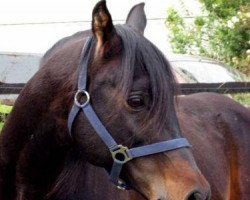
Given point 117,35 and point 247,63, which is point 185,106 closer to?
point 117,35

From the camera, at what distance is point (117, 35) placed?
10.1 feet

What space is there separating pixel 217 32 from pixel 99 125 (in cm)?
1018

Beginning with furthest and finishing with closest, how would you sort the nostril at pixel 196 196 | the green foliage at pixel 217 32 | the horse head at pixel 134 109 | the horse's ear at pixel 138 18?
the green foliage at pixel 217 32, the horse's ear at pixel 138 18, the horse head at pixel 134 109, the nostril at pixel 196 196

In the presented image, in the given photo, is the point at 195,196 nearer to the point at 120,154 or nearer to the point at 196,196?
the point at 196,196

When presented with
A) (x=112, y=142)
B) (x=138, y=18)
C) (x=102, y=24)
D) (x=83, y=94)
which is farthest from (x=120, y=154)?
(x=138, y=18)

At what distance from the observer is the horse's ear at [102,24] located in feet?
9.67

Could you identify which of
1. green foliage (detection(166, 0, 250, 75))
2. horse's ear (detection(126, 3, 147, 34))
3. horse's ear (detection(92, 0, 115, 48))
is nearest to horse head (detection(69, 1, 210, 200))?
horse's ear (detection(92, 0, 115, 48))

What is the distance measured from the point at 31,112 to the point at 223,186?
181 centimetres

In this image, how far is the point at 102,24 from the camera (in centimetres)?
301

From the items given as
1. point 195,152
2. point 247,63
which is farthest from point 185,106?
point 247,63

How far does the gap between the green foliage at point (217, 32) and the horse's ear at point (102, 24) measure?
31.9ft

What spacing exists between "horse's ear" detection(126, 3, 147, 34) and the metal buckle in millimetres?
758

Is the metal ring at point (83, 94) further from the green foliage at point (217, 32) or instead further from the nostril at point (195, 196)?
the green foliage at point (217, 32)

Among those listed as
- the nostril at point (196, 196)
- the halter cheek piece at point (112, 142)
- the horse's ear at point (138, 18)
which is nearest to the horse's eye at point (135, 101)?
the halter cheek piece at point (112, 142)
